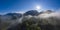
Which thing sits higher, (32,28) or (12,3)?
(12,3)

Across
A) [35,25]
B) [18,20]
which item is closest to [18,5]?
[18,20]

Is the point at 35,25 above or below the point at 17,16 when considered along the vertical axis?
below

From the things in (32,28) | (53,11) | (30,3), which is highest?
(30,3)

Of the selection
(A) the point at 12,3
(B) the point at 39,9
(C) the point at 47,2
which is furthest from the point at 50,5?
(A) the point at 12,3

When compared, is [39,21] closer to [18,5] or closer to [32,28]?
[32,28]

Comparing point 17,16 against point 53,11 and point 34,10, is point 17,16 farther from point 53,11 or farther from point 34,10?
point 53,11

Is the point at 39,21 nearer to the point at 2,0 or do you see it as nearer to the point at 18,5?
the point at 18,5

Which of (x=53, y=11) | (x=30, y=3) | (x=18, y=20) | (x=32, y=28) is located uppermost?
(x=30, y=3)

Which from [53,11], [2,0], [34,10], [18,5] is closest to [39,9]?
[34,10]
